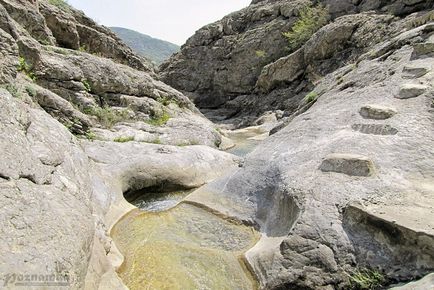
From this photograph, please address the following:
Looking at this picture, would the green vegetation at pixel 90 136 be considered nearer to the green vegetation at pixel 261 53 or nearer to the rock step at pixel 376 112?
the rock step at pixel 376 112

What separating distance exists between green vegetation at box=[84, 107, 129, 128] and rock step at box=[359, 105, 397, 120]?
13.8m

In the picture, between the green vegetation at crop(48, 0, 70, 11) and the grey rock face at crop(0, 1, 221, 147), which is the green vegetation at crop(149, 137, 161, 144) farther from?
the green vegetation at crop(48, 0, 70, 11)

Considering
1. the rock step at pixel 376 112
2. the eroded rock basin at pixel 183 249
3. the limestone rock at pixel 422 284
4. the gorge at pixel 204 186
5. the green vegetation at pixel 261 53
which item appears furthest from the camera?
the green vegetation at pixel 261 53

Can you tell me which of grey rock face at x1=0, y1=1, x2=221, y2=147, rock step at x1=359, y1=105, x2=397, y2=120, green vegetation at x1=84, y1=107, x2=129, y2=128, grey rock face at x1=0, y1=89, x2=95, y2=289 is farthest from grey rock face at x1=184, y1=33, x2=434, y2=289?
green vegetation at x1=84, y1=107, x2=129, y2=128

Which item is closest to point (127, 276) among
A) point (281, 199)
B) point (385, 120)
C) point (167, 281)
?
point (167, 281)

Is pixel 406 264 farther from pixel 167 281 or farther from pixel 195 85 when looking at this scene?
pixel 195 85

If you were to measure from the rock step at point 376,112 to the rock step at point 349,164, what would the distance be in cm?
282

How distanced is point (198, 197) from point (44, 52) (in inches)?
538

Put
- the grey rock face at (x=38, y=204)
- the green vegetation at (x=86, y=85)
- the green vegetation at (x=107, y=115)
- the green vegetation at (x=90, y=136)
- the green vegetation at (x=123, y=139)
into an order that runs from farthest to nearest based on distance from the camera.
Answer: the green vegetation at (x=86, y=85)
the green vegetation at (x=107, y=115)
the green vegetation at (x=123, y=139)
the green vegetation at (x=90, y=136)
the grey rock face at (x=38, y=204)

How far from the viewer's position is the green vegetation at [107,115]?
61.9 ft

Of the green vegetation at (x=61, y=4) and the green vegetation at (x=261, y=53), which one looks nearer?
the green vegetation at (x=61, y=4)

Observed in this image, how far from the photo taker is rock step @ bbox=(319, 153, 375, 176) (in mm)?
8328

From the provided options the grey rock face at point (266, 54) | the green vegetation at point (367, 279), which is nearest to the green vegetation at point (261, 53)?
the grey rock face at point (266, 54)

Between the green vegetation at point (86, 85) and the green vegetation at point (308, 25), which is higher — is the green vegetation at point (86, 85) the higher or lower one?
the lower one
